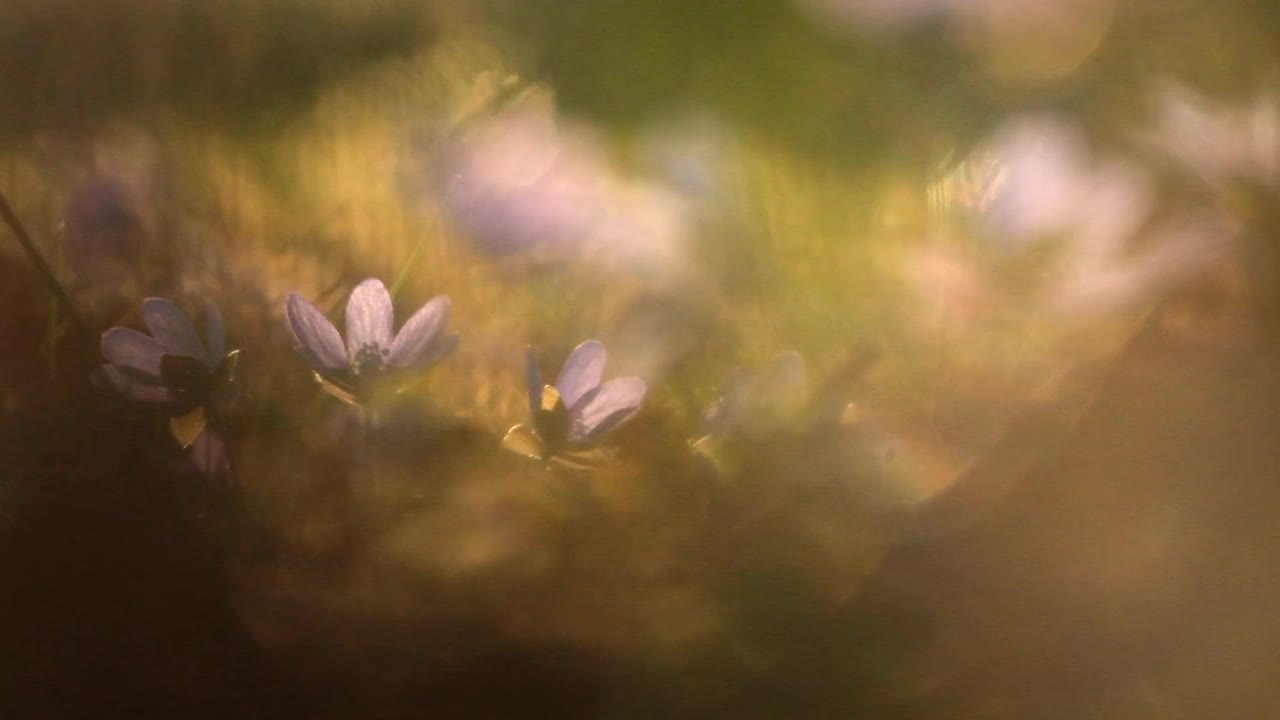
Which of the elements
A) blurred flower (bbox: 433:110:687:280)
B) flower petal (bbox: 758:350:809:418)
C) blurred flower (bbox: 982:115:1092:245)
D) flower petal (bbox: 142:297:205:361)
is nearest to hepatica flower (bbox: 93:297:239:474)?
flower petal (bbox: 142:297:205:361)

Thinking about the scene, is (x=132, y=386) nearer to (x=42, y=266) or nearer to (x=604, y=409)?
(x=42, y=266)

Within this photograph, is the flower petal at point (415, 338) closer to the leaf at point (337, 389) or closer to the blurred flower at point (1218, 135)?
the leaf at point (337, 389)

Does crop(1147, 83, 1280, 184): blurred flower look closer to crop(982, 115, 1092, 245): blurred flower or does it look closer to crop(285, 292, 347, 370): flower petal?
crop(982, 115, 1092, 245): blurred flower

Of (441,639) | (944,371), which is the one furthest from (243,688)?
Result: (944,371)

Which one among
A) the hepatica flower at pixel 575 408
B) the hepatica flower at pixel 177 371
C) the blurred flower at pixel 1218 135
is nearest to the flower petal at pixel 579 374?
the hepatica flower at pixel 575 408

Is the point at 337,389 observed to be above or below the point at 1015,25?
below

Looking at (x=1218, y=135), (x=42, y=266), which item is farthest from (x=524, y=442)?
(x=1218, y=135)
